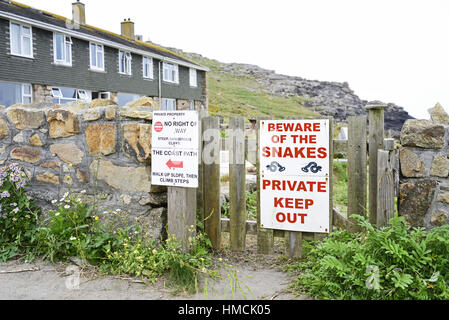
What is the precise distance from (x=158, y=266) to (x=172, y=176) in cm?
87

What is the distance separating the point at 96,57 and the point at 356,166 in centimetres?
2252

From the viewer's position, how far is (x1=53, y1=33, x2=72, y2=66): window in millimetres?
20625

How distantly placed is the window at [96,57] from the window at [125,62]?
176cm

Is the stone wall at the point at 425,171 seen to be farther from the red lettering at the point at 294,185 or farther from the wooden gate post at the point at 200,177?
the wooden gate post at the point at 200,177

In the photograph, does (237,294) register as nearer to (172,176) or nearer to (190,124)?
(172,176)

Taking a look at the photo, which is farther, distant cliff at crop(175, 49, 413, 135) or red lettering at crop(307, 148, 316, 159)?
distant cliff at crop(175, 49, 413, 135)

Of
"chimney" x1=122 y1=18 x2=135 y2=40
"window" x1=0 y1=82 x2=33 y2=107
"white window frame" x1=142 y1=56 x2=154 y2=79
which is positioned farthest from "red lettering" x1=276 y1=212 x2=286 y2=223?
"chimney" x1=122 y1=18 x2=135 y2=40

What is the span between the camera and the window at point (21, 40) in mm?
18188

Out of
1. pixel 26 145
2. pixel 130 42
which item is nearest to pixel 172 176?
pixel 26 145

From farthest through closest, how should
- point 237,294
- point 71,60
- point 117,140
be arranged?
point 71,60
point 117,140
point 237,294

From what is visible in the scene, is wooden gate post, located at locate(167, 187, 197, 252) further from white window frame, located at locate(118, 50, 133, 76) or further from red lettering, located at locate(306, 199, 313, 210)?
white window frame, located at locate(118, 50, 133, 76)

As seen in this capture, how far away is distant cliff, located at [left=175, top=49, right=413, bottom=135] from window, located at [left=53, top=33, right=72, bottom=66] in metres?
47.7

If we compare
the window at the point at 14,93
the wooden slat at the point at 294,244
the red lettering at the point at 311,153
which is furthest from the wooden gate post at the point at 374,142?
the window at the point at 14,93

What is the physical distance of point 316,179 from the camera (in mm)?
3971
